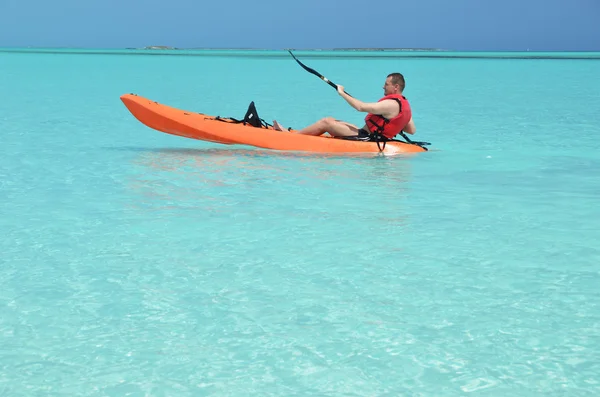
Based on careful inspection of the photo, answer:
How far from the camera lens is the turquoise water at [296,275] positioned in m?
3.18

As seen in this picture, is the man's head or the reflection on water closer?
the reflection on water

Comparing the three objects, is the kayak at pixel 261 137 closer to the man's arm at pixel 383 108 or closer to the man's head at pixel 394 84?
the man's arm at pixel 383 108

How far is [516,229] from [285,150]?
357cm

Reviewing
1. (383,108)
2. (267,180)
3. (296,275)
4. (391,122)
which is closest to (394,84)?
(383,108)

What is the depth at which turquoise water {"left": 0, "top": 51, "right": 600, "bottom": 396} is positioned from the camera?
3.18 m

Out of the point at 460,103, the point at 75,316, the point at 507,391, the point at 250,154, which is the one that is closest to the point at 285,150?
the point at 250,154

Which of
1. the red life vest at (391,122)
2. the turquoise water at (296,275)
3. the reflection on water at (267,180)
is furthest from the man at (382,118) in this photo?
the turquoise water at (296,275)

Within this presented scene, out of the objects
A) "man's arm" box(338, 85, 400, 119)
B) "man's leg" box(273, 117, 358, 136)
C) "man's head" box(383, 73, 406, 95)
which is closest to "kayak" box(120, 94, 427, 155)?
"man's leg" box(273, 117, 358, 136)

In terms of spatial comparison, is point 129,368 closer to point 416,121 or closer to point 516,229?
point 516,229

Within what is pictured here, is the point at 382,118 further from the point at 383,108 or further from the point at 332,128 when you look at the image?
the point at 332,128

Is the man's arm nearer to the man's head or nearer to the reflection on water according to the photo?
the man's head

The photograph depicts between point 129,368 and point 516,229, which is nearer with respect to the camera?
point 129,368

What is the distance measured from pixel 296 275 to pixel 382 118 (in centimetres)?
421

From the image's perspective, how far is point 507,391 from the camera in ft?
9.88
